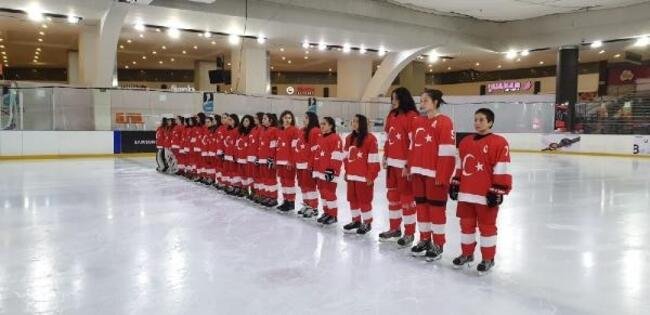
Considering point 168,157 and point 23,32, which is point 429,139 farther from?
point 23,32

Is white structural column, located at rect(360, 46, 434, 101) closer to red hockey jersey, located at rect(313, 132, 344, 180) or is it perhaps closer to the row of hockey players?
the row of hockey players

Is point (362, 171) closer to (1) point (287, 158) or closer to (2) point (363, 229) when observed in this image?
(2) point (363, 229)

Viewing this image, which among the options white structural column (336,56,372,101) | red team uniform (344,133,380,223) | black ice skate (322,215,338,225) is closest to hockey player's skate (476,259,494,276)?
red team uniform (344,133,380,223)

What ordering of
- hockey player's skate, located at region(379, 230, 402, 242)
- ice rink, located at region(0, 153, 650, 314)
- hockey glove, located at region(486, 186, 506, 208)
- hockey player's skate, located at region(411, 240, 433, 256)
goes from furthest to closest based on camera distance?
hockey player's skate, located at region(379, 230, 402, 242), hockey player's skate, located at region(411, 240, 433, 256), hockey glove, located at region(486, 186, 506, 208), ice rink, located at region(0, 153, 650, 314)

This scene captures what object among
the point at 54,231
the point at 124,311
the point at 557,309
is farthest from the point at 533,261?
the point at 54,231

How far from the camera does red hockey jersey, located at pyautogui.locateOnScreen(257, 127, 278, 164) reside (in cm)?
754

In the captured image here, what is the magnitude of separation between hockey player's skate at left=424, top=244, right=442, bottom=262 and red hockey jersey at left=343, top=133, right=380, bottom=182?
1.13 meters

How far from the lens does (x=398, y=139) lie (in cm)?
529

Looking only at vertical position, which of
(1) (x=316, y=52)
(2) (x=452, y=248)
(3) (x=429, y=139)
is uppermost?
(1) (x=316, y=52)

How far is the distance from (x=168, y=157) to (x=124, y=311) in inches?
393

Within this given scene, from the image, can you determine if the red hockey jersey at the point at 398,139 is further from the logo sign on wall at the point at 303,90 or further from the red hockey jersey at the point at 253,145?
the logo sign on wall at the point at 303,90

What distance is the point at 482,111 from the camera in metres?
4.41

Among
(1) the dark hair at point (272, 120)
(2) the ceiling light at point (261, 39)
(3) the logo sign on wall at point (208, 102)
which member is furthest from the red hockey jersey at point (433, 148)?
(3) the logo sign on wall at point (208, 102)

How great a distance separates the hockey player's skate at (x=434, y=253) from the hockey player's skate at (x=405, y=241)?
20.3 inches
